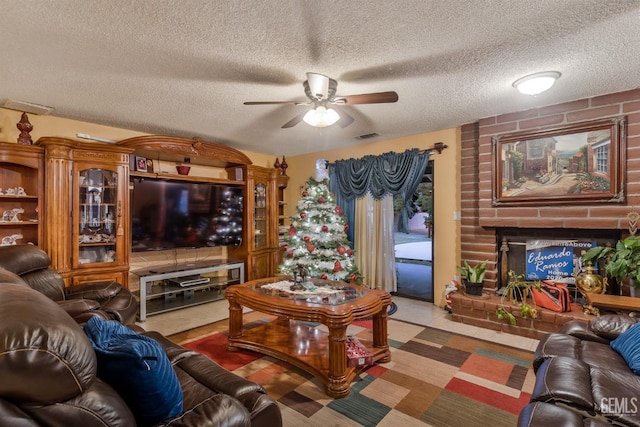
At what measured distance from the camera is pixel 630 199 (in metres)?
2.89

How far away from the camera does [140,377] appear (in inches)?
41.3

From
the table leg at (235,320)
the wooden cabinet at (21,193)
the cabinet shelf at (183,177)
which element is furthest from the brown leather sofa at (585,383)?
the wooden cabinet at (21,193)

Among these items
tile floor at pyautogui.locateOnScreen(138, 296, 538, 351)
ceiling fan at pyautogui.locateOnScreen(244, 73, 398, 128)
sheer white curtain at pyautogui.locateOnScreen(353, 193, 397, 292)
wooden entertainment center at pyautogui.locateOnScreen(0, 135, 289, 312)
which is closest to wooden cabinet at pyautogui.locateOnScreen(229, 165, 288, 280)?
wooden entertainment center at pyautogui.locateOnScreen(0, 135, 289, 312)

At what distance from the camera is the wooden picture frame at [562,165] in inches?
116

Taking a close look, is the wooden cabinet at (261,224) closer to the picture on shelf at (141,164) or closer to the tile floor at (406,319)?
the tile floor at (406,319)


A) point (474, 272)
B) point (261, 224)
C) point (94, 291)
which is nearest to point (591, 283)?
point (474, 272)

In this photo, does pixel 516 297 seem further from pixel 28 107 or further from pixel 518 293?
pixel 28 107

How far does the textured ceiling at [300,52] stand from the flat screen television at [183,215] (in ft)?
3.69

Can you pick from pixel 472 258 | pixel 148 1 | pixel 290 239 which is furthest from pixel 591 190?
pixel 148 1

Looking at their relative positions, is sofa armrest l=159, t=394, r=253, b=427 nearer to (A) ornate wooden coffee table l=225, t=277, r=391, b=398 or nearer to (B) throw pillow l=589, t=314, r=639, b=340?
(A) ornate wooden coffee table l=225, t=277, r=391, b=398

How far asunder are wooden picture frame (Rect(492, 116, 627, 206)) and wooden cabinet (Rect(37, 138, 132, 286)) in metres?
4.37

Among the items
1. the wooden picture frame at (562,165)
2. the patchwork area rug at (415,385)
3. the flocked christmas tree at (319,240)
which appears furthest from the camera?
the flocked christmas tree at (319,240)

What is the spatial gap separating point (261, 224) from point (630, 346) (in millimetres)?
4550

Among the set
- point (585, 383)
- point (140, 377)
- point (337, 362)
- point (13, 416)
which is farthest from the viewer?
point (337, 362)
